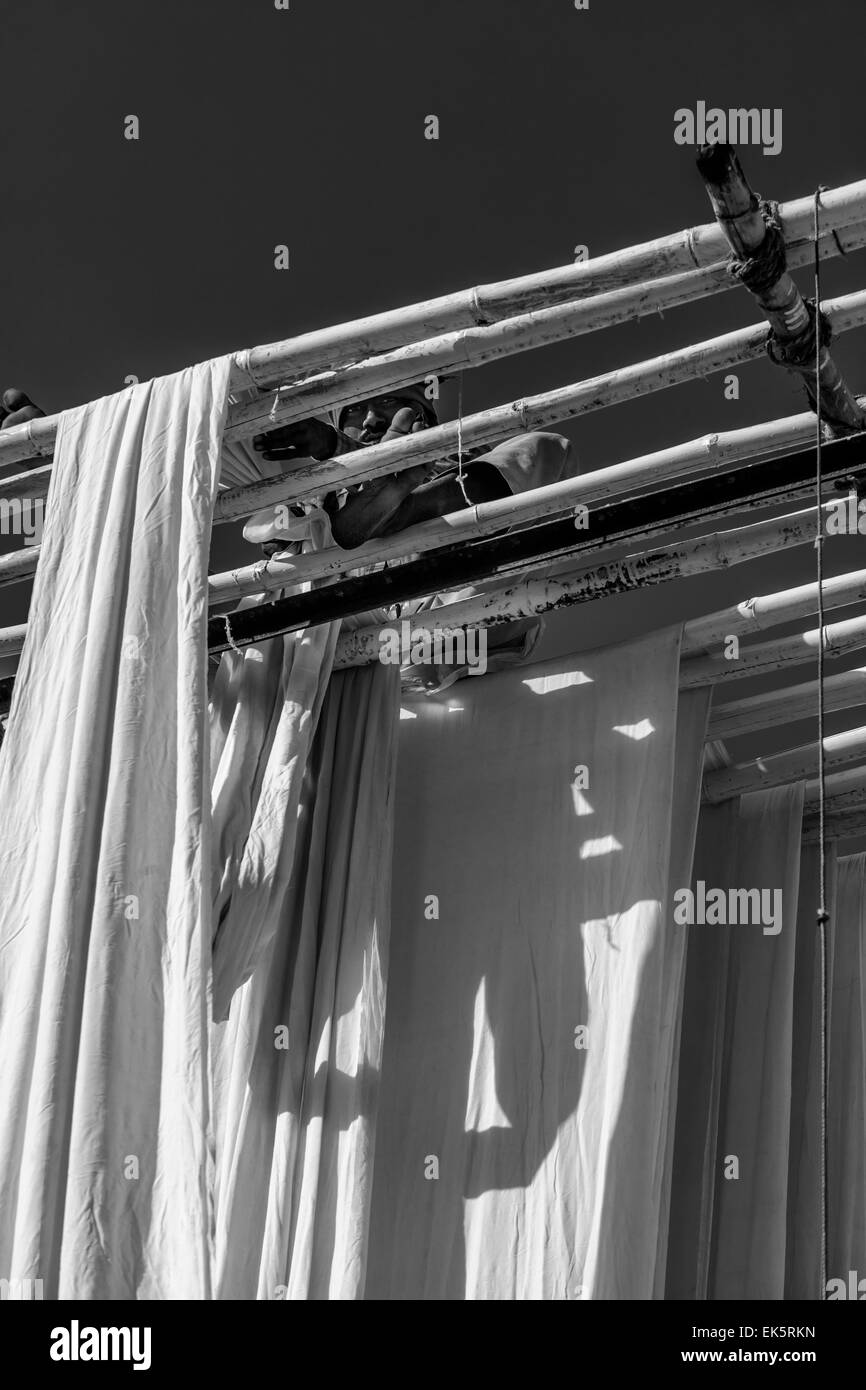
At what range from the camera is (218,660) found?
585cm

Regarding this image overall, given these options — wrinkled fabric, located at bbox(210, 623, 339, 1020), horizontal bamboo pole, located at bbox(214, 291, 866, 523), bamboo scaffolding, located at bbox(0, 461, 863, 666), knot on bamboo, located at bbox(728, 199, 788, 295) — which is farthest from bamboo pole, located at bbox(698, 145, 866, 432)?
wrinkled fabric, located at bbox(210, 623, 339, 1020)

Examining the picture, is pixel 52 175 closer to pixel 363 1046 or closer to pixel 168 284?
pixel 168 284

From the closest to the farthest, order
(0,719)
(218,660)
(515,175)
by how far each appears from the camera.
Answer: (218,660)
(0,719)
(515,175)

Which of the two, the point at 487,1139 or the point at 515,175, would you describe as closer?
the point at 487,1139

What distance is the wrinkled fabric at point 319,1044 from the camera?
5.23 m

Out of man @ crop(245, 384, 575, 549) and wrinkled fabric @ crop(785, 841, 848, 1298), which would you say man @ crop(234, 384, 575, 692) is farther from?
wrinkled fabric @ crop(785, 841, 848, 1298)

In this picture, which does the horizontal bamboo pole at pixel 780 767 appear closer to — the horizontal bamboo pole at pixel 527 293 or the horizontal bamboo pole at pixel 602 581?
the horizontal bamboo pole at pixel 602 581

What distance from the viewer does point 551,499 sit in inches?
217

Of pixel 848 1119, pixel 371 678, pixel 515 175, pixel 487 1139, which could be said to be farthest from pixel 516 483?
pixel 515 175

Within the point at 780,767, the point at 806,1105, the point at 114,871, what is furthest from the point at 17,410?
the point at 806,1105

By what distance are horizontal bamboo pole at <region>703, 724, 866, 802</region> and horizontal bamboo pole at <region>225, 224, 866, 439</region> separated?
1795mm

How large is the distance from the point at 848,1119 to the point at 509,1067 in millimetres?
1468

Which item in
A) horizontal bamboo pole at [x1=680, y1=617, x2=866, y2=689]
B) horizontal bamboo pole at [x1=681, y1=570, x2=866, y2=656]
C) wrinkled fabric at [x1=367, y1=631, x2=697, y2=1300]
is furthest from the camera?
horizontal bamboo pole at [x1=680, y1=617, x2=866, y2=689]

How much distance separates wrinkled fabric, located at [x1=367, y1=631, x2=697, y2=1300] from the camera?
534 centimetres
